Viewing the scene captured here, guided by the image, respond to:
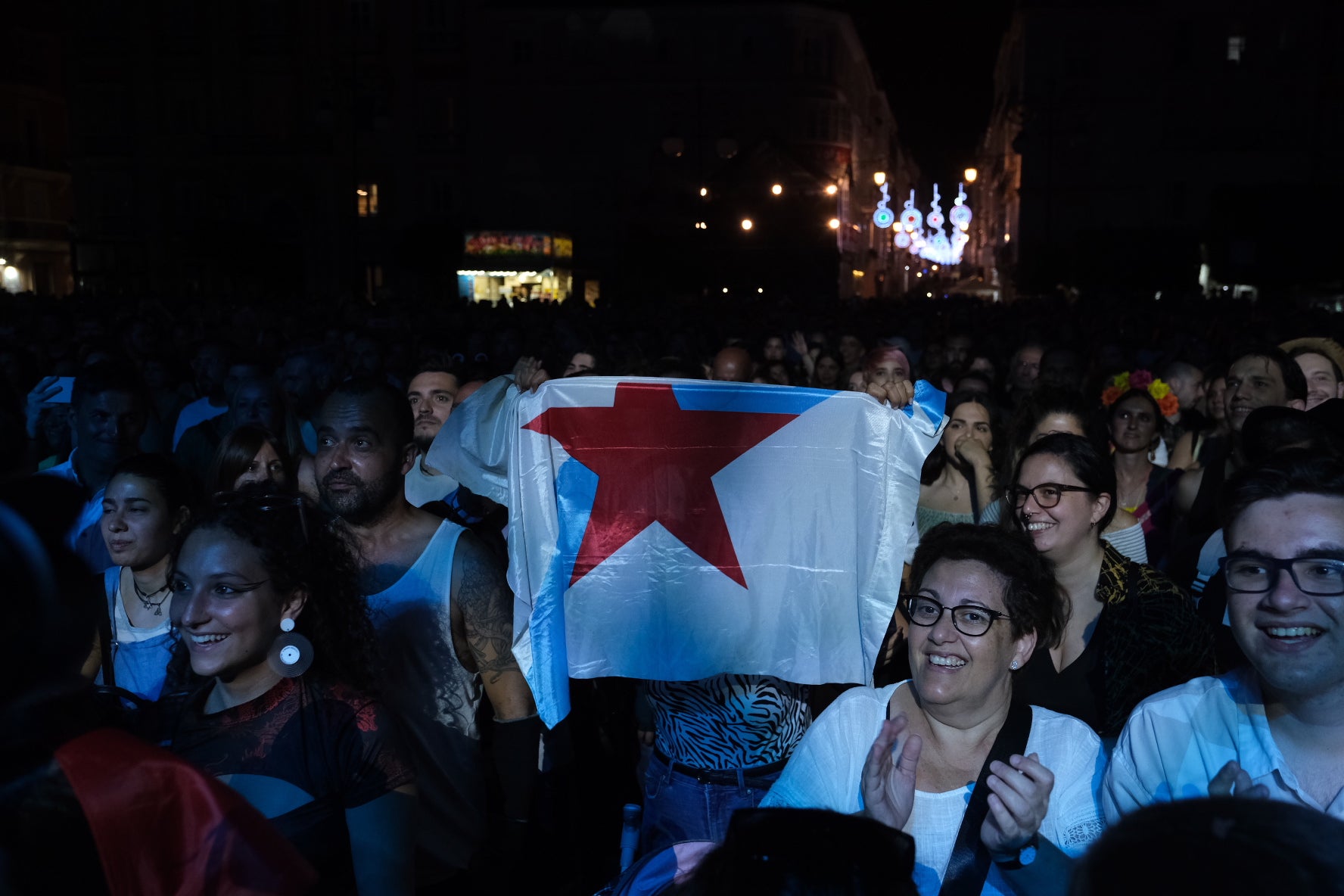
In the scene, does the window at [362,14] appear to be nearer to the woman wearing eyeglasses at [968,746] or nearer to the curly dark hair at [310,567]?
the curly dark hair at [310,567]

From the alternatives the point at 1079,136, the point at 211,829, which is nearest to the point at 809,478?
the point at 211,829

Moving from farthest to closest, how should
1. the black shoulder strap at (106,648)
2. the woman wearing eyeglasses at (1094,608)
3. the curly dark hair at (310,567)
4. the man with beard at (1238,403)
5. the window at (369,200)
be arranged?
the window at (369,200), the man with beard at (1238,403), the black shoulder strap at (106,648), the woman wearing eyeglasses at (1094,608), the curly dark hair at (310,567)

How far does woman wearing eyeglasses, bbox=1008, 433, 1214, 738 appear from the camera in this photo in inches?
137

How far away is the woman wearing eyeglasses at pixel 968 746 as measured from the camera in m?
2.55

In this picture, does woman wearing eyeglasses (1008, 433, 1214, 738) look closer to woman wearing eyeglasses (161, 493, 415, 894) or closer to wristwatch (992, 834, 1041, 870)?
wristwatch (992, 834, 1041, 870)

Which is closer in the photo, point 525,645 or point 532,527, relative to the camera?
point 525,645

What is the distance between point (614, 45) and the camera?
52594 millimetres

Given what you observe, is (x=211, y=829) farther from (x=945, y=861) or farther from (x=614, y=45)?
(x=614, y=45)

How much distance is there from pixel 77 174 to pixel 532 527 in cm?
5322

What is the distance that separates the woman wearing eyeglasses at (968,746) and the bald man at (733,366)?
4.87 meters

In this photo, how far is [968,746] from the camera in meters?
2.82

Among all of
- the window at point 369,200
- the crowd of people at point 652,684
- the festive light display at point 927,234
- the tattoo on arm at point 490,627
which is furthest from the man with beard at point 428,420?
the window at point 369,200

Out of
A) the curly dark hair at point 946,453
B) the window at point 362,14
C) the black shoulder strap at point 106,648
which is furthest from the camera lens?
the window at point 362,14

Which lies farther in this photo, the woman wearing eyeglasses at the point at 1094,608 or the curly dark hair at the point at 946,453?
the curly dark hair at the point at 946,453
